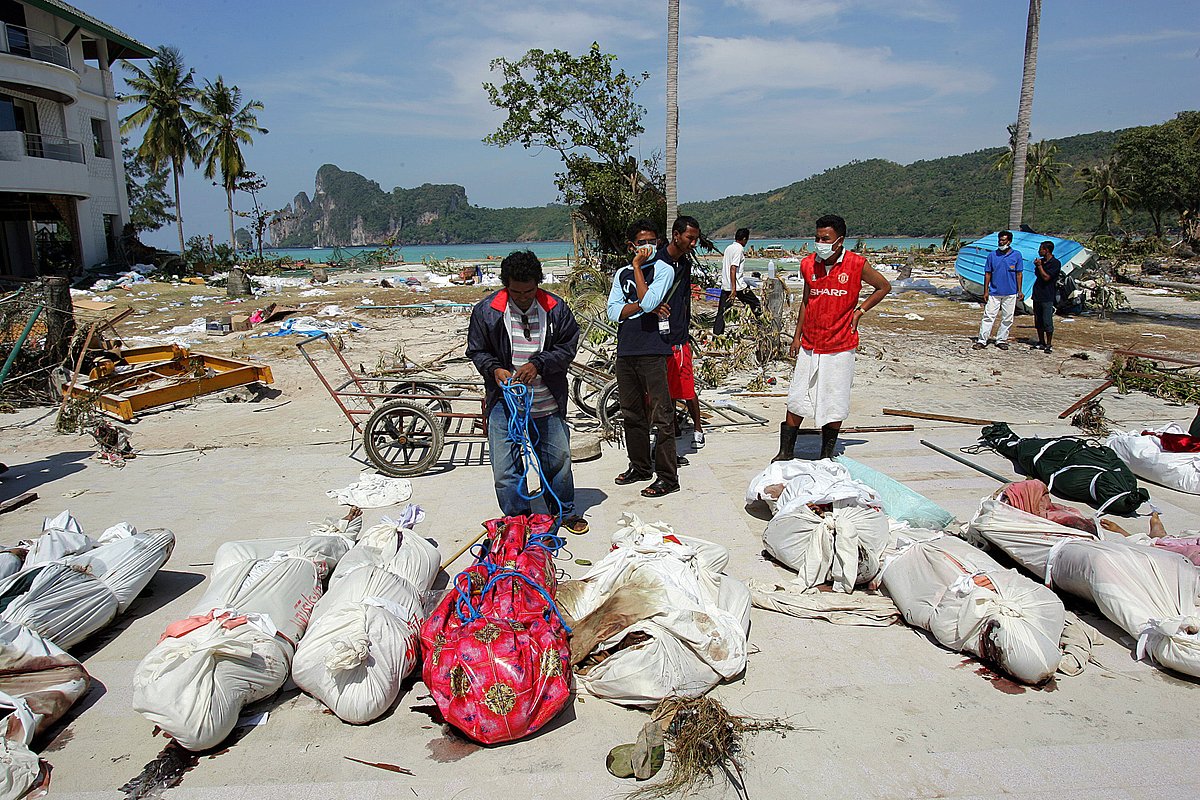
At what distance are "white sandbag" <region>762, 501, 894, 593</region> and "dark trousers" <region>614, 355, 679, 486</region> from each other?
1.27 m

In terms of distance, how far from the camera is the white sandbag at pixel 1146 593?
280 centimetres

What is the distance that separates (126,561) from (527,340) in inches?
90.5

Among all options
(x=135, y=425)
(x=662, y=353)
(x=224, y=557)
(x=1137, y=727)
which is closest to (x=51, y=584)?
(x=224, y=557)

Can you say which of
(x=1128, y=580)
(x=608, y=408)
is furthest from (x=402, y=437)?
(x=1128, y=580)

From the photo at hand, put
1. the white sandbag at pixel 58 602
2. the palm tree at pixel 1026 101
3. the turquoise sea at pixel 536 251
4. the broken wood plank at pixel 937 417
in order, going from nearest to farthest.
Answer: the white sandbag at pixel 58 602
the broken wood plank at pixel 937 417
the palm tree at pixel 1026 101
the turquoise sea at pixel 536 251

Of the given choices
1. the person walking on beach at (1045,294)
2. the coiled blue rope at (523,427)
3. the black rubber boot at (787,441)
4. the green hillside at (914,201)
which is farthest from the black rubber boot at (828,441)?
the green hillside at (914,201)

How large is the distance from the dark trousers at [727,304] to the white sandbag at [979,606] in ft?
23.0

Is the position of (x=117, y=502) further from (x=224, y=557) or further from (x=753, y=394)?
(x=753, y=394)

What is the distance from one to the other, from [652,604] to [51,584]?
2.61 meters

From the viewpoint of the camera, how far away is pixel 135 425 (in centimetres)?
739

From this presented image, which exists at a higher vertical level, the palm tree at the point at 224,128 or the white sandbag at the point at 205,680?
the palm tree at the point at 224,128

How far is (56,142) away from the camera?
2239 centimetres

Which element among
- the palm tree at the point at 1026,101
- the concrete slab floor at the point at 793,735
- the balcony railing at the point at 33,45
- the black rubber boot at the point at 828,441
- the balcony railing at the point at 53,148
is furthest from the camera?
the balcony railing at the point at 53,148

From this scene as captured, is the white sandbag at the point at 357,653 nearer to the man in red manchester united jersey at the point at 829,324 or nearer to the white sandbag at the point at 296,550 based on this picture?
the white sandbag at the point at 296,550
